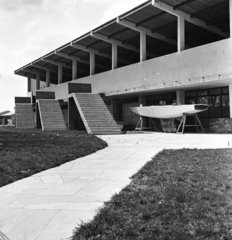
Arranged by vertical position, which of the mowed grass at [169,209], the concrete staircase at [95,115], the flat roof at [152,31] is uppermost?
the flat roof at [152,31]

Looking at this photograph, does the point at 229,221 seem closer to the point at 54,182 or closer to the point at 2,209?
the point at 2,209

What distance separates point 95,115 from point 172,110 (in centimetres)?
514

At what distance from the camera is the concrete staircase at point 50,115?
21.3 metres

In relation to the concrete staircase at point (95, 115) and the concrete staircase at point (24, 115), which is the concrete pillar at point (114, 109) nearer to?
the concrete staircase at point (24, 115)

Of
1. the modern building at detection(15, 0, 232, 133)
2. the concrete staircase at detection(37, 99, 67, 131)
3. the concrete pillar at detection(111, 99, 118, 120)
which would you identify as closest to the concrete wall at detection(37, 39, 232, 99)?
the modern building at detection(15, 0, 232, 133)

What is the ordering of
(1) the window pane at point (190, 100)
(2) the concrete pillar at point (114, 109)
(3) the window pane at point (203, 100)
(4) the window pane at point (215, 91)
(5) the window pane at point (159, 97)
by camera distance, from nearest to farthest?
(4) the window pane at point (215, 91)
(3) the window pane at point (203, 100)
(1) the window pane at point (190, 100)
(5) the window pane at point (159, 97)
(2) the concrete pillar at point (114, 109)

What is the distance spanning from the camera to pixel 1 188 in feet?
16.4

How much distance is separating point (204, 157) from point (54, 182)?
3.89 m

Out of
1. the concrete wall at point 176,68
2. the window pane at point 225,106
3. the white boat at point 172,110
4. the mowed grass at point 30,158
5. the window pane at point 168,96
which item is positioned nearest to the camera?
the mowed grass at point 30,158

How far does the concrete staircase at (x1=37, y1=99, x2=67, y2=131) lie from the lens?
70.0 ft

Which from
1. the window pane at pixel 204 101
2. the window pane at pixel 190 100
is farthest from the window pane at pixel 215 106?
the window pane at pixel 190 100

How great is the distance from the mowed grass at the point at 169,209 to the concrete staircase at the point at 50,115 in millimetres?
16666

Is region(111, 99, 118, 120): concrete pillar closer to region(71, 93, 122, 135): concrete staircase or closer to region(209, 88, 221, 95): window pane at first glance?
region(71, 93, 122, 135): concrete staircase

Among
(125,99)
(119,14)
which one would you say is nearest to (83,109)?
(119,14)
